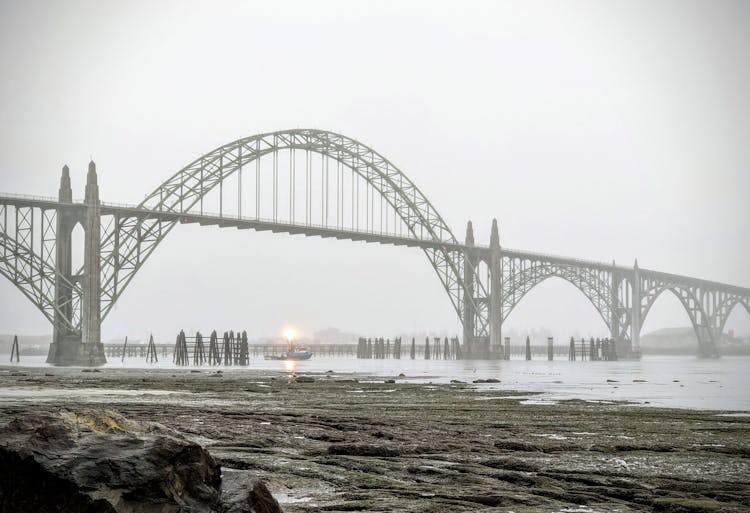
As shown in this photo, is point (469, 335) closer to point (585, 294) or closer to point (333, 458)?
point (585, 294)

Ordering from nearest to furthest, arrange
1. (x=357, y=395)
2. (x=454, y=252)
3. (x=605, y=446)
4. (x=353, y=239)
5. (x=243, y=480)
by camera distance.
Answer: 1. (x=243, y=480)
2. (x=605, y=446)
3. (x=357, y=395)
4. (x=353, y=239)
5. (x=454, y=252)

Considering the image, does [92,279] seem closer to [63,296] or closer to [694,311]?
[63,296]

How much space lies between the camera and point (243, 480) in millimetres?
4371

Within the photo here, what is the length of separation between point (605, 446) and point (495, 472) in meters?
2.60

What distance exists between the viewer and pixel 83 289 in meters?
49.2

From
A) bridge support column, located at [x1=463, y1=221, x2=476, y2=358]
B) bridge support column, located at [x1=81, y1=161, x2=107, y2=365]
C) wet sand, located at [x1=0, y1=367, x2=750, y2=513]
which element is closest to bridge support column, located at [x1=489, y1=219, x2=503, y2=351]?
bridge support column, located at [x1=463, y1=221, x2=476, y2=358]

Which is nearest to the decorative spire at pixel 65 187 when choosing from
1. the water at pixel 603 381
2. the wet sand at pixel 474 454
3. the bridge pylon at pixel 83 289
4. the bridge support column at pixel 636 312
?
the bridge pylon at pixel 83 289

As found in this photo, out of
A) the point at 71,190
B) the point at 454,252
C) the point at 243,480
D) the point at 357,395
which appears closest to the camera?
the point at 243,480

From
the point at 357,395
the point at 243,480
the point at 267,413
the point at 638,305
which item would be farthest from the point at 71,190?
the point at 638,305

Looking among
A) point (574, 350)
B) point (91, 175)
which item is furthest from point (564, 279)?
point (91, 175)

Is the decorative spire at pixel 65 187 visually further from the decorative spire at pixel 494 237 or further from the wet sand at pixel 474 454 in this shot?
the decorative spire at pixel 494 237

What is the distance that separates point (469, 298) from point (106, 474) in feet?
261

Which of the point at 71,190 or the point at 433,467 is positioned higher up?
the point at 71,190

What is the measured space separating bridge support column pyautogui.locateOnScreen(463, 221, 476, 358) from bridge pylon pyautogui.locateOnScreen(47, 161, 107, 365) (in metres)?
40.7
